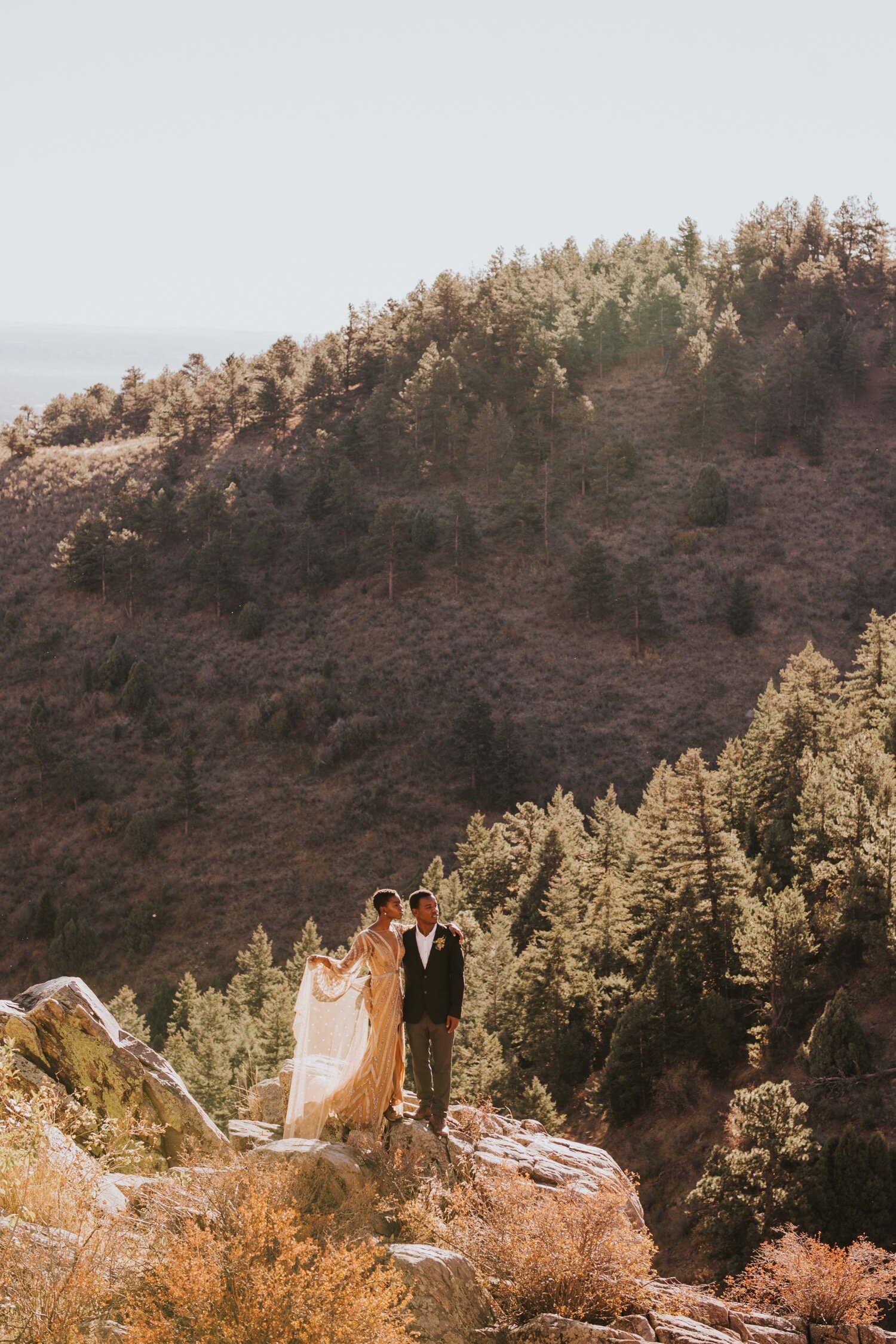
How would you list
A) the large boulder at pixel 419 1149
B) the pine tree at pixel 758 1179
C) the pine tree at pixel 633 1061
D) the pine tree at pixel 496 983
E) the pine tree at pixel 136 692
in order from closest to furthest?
1. the large boulder at pixel 419 1149
2. the pine tree at pixel 758 1179
3. the pine tree at pixel 633 1061
4. the pine tree at pixel 496 983
5. the pine tree at pixel 136 692

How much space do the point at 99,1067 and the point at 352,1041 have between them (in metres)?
2.48

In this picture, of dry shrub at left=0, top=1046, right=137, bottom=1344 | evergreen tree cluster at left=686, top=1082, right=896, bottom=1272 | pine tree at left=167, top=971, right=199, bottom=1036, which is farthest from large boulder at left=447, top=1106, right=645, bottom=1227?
pine tree at left=167, top=971, right=199, bottom=1036

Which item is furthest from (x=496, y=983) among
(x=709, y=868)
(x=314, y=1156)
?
(x=314, y=1156)

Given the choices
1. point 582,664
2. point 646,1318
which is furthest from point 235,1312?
point 582,664

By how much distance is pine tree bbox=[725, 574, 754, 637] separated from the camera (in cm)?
6862

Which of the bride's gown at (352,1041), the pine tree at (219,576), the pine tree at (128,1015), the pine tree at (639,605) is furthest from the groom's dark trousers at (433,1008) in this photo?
the pine tree at (219,576)

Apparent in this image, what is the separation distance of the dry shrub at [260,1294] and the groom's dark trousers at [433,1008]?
2925mm

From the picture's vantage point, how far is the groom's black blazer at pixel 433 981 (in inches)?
393

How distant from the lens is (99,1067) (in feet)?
33.7

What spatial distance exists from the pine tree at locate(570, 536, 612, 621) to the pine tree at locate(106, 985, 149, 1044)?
40614 millimetres

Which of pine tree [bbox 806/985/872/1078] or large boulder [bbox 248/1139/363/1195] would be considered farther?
pine tree [bbox 806/985/872/1078]

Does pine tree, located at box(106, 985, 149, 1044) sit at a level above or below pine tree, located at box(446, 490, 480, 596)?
below

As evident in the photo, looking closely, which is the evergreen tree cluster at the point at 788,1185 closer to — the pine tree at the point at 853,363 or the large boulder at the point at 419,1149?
the large boulder at the point at 419,1149

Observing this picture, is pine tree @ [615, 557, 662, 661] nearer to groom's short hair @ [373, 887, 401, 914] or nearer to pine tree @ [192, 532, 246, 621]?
pine tree @ [192, 532, 246, 621]
